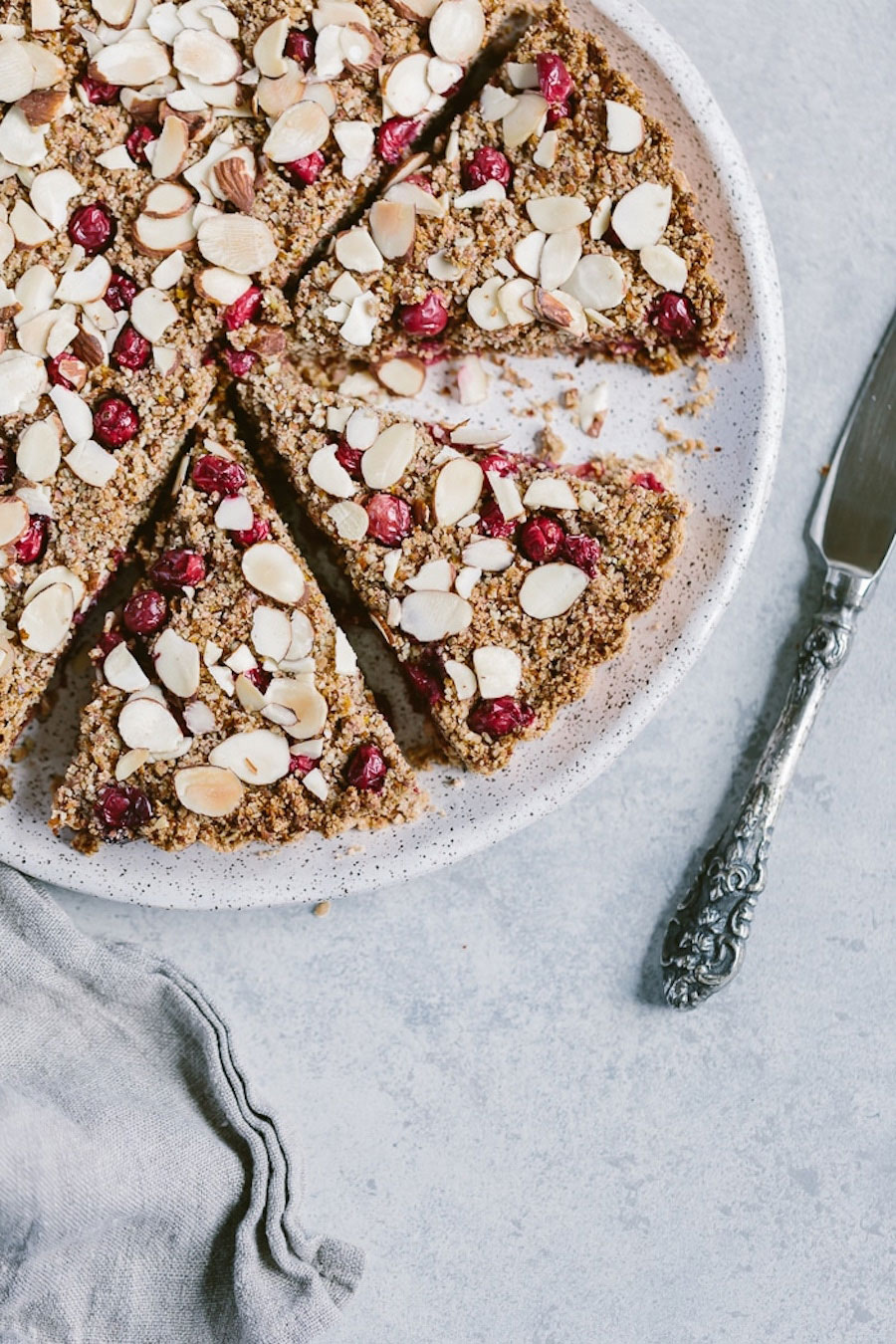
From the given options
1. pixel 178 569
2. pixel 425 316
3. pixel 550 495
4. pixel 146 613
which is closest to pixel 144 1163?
pixel 146 613

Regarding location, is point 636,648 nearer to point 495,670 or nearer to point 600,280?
point 495,670

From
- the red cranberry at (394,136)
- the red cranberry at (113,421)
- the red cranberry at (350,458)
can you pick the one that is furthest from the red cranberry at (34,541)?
the red cranberry at (394,136)

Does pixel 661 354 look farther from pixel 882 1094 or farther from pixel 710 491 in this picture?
pixel 882 1094

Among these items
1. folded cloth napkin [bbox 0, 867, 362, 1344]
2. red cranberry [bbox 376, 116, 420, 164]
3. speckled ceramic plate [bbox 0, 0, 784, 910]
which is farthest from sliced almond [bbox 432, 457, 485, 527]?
folded cloth napkin [bbox 0, 867, 362, 1344]

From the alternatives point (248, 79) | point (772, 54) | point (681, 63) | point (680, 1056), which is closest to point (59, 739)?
→ point (248, 79)

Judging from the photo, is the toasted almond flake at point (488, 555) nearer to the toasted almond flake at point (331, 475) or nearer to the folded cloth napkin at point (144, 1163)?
the toasted almond flake at point (331, 475)

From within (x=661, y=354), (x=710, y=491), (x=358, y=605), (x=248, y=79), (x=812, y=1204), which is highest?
(x=248, y=79)

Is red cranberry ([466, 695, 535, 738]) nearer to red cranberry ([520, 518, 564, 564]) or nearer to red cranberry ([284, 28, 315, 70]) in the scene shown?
red cranberry ([520, 518, 564, 564])
